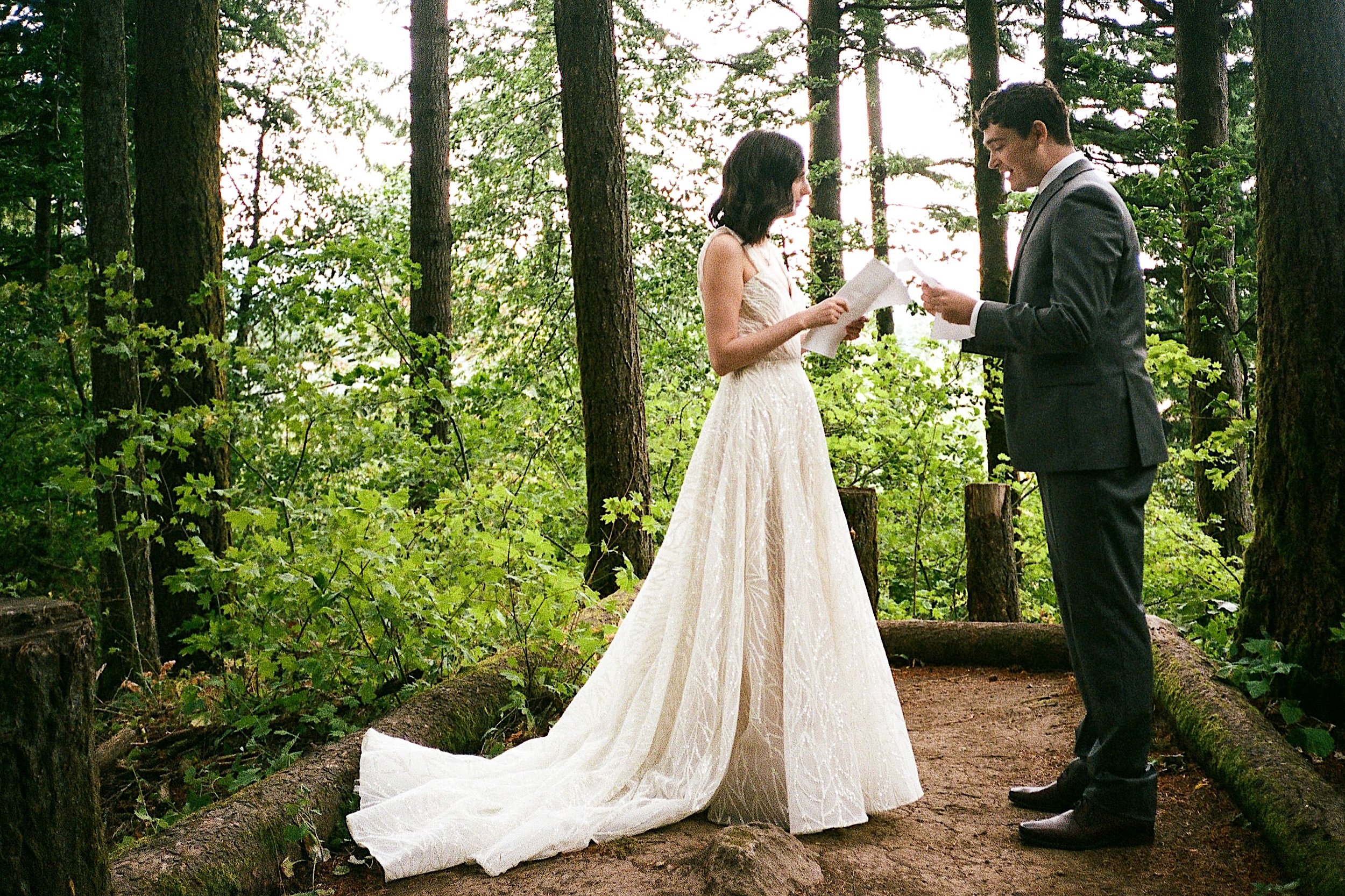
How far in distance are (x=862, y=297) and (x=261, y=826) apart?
9.08 feet

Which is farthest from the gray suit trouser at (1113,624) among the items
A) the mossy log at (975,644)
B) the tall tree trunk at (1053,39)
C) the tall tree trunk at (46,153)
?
the tall tree trunk at (1053,39)

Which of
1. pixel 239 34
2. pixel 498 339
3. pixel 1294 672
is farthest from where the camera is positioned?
pixel 239 34

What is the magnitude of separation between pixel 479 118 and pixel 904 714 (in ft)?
35.8

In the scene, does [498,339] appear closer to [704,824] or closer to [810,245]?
[810,245]

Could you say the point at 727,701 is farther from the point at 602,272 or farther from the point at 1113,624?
the point at 602,272

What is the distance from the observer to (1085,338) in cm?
307

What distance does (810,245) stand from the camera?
44.1 ft

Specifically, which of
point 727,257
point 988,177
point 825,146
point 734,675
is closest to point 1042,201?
point 727,257

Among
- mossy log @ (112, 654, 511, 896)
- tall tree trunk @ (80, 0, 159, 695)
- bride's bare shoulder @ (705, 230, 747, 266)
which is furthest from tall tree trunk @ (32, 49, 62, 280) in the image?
bride's bare shoulder @ (705, 230, 747, 266)

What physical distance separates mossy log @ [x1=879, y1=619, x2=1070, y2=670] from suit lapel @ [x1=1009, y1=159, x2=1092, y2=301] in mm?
3161

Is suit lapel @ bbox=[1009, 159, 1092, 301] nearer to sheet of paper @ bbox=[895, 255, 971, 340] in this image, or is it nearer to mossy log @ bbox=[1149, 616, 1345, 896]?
sheet of paper @ bbox=[895, 255, 971, 340]

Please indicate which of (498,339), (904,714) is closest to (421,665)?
(904,714)

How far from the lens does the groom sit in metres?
3.11

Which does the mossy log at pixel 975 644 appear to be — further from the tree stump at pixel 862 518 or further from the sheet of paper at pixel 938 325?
the sheet of paper at pixel 938 325
